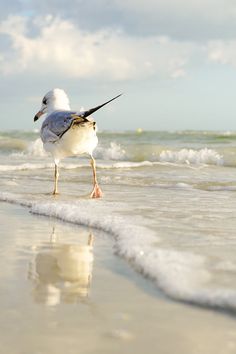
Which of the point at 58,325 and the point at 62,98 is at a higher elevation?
the point at 62,98

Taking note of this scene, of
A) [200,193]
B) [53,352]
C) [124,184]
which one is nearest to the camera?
[53,352]

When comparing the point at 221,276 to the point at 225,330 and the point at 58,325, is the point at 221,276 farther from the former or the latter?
the point at 58,325

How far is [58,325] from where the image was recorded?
269 centimetres

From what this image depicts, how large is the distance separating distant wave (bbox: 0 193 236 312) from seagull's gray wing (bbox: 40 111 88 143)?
1404 millimetres

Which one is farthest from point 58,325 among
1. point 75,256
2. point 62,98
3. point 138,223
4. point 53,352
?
point 62,98

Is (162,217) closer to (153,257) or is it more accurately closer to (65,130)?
(153,257)

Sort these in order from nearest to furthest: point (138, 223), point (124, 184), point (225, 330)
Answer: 1. point (225, 330)
2. point (138, 223)
3. point (124, 184)

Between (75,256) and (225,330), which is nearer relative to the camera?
(225,330)

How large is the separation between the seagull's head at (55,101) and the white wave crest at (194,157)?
8.94 meters

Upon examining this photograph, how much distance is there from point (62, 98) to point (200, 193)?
2383 millimetres

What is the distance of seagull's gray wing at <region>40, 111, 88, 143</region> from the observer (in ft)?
24.6

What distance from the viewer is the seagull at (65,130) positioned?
7.61 m

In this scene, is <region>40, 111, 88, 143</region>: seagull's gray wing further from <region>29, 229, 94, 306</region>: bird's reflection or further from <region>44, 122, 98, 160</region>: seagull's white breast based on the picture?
<region>29, 229, 94, 306</region>: bird's reflection

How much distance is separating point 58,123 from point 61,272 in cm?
425
